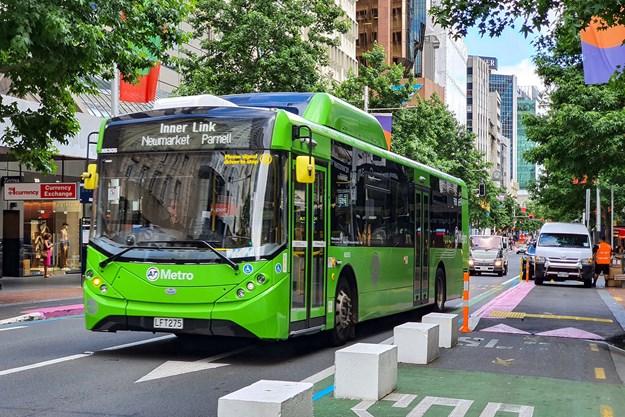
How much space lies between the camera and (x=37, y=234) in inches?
1400

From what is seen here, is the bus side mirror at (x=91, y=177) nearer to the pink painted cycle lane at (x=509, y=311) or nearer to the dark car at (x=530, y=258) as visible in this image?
the pink painted cycle lane at (x=509, y=311)

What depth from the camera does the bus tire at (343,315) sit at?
1249cm

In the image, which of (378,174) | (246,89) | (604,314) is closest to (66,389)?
(378,174)

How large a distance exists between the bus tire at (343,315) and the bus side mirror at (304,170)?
7.59 ft

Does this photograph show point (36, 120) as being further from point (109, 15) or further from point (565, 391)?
point (565, 391)

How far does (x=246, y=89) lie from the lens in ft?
108

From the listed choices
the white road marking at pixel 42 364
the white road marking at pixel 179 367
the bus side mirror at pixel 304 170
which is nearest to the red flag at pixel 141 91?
the white road marking at pixel 42 364

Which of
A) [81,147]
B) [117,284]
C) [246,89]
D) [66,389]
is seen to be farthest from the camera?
[246,89]

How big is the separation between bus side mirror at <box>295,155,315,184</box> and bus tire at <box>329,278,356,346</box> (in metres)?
2.31

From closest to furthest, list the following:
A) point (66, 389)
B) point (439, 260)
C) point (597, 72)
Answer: point (66, 389) < point (597, 72) < point (439, 260)

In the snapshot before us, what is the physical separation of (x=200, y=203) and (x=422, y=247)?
7.83 meters

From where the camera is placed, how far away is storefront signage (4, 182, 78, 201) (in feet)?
97.9

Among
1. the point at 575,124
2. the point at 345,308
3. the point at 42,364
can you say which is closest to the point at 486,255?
the point at 575,124

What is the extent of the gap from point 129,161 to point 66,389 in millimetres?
3390
